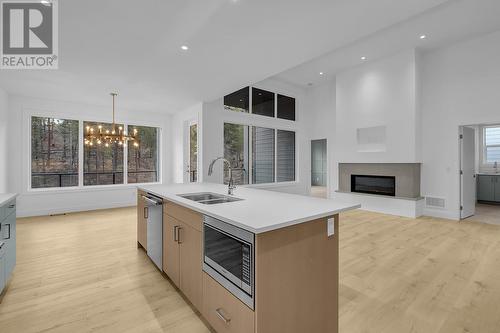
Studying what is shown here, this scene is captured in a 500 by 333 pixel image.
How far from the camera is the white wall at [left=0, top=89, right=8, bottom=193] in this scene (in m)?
4.83

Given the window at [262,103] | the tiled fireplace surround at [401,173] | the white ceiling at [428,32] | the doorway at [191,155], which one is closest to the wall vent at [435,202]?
the tiled fireplace surround at [401,173]

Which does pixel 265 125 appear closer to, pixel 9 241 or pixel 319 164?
pixel 319 164

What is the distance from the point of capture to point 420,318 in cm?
192

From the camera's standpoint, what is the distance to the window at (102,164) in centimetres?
623

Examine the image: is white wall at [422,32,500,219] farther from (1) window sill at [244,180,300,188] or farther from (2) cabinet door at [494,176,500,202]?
(1) window sill at [244,180,300,188]

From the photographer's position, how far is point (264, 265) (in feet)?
4.36

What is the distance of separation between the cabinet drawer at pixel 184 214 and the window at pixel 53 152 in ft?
16.5

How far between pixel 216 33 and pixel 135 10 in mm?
853

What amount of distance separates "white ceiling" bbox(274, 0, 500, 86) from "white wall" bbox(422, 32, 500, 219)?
1.14ft

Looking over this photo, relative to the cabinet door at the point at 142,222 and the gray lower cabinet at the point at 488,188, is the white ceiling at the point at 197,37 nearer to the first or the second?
the cabinet door at the point at 142,222

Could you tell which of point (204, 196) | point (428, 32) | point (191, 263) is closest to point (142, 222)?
point (204, 196)

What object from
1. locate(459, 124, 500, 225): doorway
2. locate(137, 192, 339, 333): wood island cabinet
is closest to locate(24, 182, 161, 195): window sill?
locate(137, 192, 339, 333): wood island cabinet

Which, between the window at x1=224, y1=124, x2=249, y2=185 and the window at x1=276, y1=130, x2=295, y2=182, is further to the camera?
the window at x1=276, y1=130, x2=295, y2=182

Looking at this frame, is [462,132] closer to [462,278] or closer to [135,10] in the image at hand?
[462,278]
